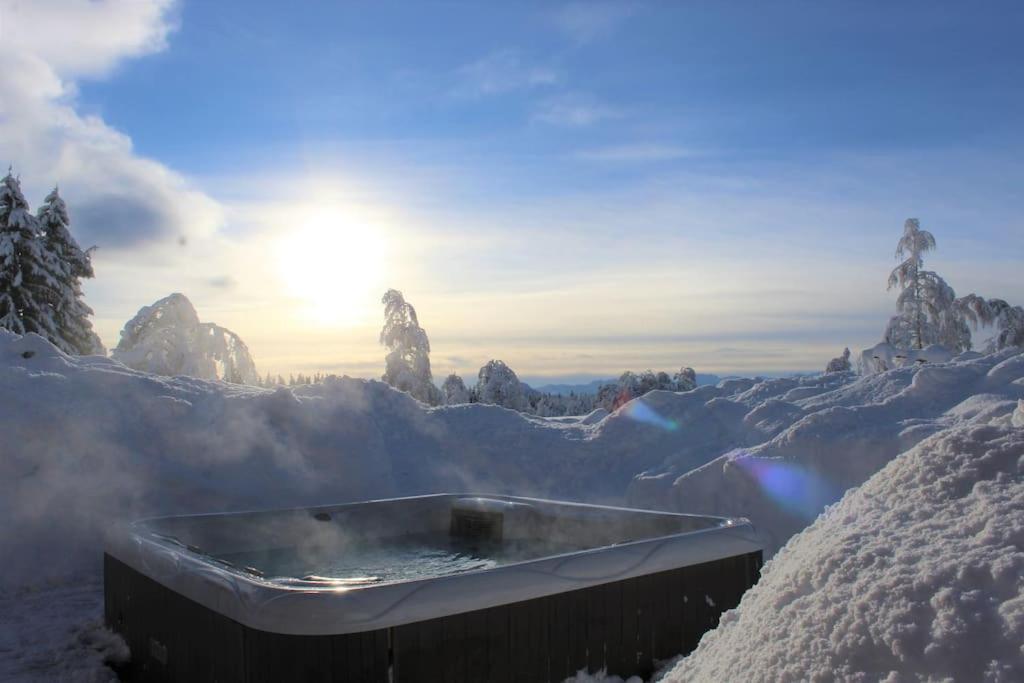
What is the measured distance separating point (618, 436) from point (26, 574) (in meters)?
6.45

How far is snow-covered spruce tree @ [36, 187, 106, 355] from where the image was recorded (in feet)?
60.8

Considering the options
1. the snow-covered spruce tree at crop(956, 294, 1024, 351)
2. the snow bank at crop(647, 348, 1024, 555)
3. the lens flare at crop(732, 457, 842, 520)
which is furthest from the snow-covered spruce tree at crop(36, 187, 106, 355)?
the snow-covered spruce tree at crop(956, 294, 1024, 351)

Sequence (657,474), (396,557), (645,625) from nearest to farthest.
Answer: (645,625), (396,557), (657,474)

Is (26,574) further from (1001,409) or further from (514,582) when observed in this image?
(1001,409)

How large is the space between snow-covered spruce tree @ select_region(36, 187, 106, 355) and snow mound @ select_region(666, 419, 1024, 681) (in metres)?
19.9

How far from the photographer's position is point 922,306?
20562 mm

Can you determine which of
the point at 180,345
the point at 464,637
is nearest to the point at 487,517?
the point at 464,637

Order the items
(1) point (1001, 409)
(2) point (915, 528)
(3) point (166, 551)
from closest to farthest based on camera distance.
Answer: (2) point (915, 528)
(3) point (166, 551)
(1) point (1001, 409)

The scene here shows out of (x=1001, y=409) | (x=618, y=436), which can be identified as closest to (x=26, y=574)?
(x=618, y=436)

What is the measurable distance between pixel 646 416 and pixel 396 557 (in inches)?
179

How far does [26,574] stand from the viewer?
6.25 meters

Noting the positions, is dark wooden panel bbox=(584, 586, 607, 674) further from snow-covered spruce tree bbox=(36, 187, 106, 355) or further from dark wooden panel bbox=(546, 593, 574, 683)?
snow-covered spruce tree bbox=(36, 187, 106, 355)

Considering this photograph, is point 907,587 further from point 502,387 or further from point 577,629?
point 502,387

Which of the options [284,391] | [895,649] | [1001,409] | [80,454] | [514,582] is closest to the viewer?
[895,649]
